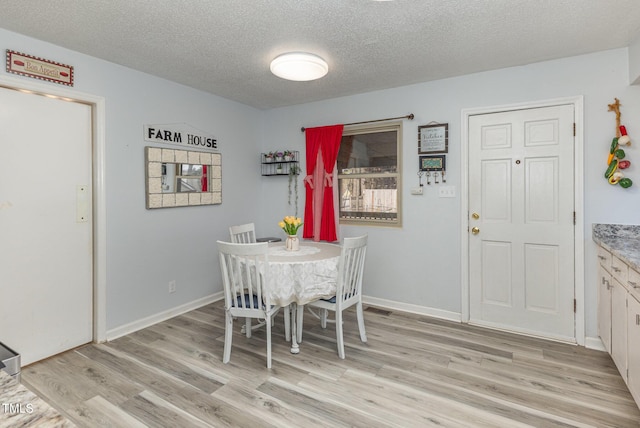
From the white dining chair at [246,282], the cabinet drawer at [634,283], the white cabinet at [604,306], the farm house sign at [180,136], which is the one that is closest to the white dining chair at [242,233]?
the white dining chair at [246,282]

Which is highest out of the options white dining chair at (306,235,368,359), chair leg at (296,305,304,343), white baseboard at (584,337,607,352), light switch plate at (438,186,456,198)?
light switch plate at (438,186,456,198)

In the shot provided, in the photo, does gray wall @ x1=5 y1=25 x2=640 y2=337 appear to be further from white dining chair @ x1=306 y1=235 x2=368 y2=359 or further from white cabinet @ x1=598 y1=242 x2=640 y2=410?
white dining chair @ x1=306 y1=235 x2=368 y2=359

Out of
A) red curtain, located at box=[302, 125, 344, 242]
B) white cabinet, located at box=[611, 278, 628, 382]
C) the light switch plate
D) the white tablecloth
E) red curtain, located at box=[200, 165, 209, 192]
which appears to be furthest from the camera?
red curtain, located at box=[302, 125, 344, 242]

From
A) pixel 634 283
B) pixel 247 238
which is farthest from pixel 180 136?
pixel 634 283

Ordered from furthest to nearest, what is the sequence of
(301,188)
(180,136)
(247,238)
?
(301,188)
(247,238)
(180,136)

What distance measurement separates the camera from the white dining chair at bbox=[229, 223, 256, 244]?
3348mm

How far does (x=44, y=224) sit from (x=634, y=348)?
12.9 feet

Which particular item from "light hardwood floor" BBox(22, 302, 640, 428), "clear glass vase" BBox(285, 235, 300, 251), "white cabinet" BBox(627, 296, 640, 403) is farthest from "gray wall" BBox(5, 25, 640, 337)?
"clear glass vase" BBox(285, 235, 300, 251)

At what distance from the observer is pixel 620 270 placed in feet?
7.10

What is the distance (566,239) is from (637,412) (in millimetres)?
1348

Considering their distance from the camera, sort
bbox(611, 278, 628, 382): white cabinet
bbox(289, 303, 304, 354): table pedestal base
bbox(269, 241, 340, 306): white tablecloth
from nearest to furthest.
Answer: bbox(611, 278, 628, 382): white cabinet < bbox(269, 241, 340, 306): white tablecloth < bbox(289, 303, 304, 354): table pedestal base

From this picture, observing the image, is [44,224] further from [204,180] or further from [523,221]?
[523,221]

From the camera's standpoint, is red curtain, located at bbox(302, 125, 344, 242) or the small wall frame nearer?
the small wall frame

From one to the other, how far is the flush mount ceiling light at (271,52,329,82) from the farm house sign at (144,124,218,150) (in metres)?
1.33
